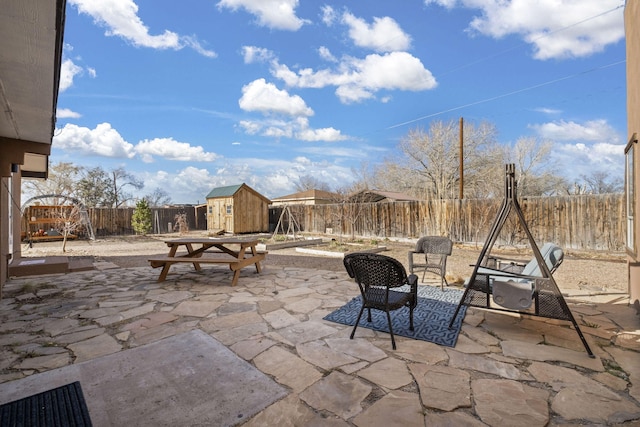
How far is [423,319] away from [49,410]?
2986 mm

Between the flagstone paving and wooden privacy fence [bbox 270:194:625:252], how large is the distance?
16.6 feet

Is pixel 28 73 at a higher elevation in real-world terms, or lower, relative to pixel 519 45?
lower

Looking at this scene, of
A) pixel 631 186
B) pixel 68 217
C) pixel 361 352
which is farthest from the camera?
pixel 68 217

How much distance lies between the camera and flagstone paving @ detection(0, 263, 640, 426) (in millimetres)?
1815

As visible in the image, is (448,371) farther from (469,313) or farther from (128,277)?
(128,277)

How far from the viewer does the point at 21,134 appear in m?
4.66

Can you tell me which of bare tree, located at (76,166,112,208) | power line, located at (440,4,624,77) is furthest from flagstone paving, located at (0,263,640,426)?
bare tree, located at (76,166,112,208)

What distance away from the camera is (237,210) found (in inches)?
653

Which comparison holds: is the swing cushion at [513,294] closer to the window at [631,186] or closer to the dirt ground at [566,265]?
the dirt ground at [566,265]

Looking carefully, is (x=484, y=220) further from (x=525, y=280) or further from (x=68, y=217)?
(x=68, y=217)

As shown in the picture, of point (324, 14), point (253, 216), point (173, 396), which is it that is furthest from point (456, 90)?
point (173, 396)

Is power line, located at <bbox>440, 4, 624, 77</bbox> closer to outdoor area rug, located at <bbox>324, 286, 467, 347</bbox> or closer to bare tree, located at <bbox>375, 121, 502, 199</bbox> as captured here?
bare tree, located at <bbox>375, 121, 502, 199</bbox>

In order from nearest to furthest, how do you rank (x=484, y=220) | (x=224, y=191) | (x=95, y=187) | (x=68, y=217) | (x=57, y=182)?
(x=484, y=220)
(x=68, y=217)
(x=224, y=191)
(x=57, y=182)
(x=95, y=187)

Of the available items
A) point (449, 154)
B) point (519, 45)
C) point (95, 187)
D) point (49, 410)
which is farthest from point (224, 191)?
point (49, 410)
